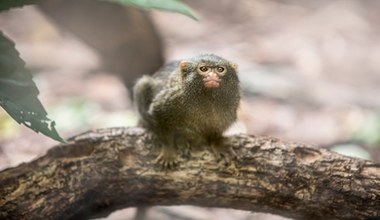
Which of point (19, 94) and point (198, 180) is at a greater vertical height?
point (19, 94)

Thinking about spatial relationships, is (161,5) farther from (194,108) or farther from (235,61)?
(235,61)

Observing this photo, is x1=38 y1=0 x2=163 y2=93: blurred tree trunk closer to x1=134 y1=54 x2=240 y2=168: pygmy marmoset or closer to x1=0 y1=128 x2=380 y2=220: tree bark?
x1=134 y1=54 x2=240 y2=168: pygmy marmoset

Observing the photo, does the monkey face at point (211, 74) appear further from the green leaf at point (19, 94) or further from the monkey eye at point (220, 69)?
the green leaf at point (19, 94)

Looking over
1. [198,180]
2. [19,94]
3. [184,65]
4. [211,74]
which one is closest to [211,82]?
[211,74]

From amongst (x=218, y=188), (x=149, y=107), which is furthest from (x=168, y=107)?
(x=218, y=188)

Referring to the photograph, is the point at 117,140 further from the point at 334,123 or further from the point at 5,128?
the point at 334,123
